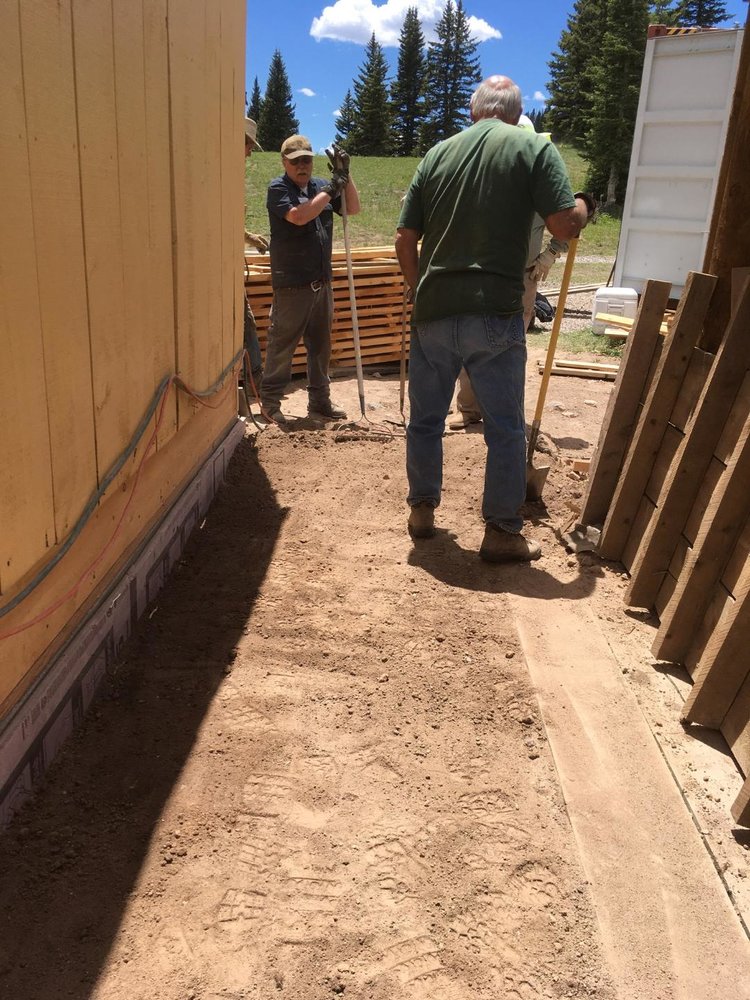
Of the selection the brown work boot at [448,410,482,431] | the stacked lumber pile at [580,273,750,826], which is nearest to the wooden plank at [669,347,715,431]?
the stacked lumber pile at [580,273,750,826]

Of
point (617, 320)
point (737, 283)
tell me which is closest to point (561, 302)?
point (737, 283)

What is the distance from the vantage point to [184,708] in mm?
2939

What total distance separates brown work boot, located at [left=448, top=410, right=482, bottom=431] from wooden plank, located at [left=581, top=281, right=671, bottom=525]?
2247 millimetres

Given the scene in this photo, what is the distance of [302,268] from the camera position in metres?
6.65

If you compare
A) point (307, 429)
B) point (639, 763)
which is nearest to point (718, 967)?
point (639, 763)

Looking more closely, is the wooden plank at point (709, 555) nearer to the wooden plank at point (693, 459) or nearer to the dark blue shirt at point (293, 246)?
the wooden plank at point (693, 459)

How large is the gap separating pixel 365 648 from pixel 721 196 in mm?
2480

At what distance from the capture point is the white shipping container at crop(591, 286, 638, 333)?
36.0ft

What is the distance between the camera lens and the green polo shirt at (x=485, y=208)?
3777mm

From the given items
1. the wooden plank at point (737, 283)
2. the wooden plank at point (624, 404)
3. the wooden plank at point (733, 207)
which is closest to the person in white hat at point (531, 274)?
the wooden plank at point (624, 404)

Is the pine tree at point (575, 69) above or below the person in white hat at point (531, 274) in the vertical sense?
above

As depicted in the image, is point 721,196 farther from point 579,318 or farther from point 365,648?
point 579,318

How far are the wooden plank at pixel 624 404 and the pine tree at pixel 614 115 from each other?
137 feet

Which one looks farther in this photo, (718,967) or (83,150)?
(83,150)
